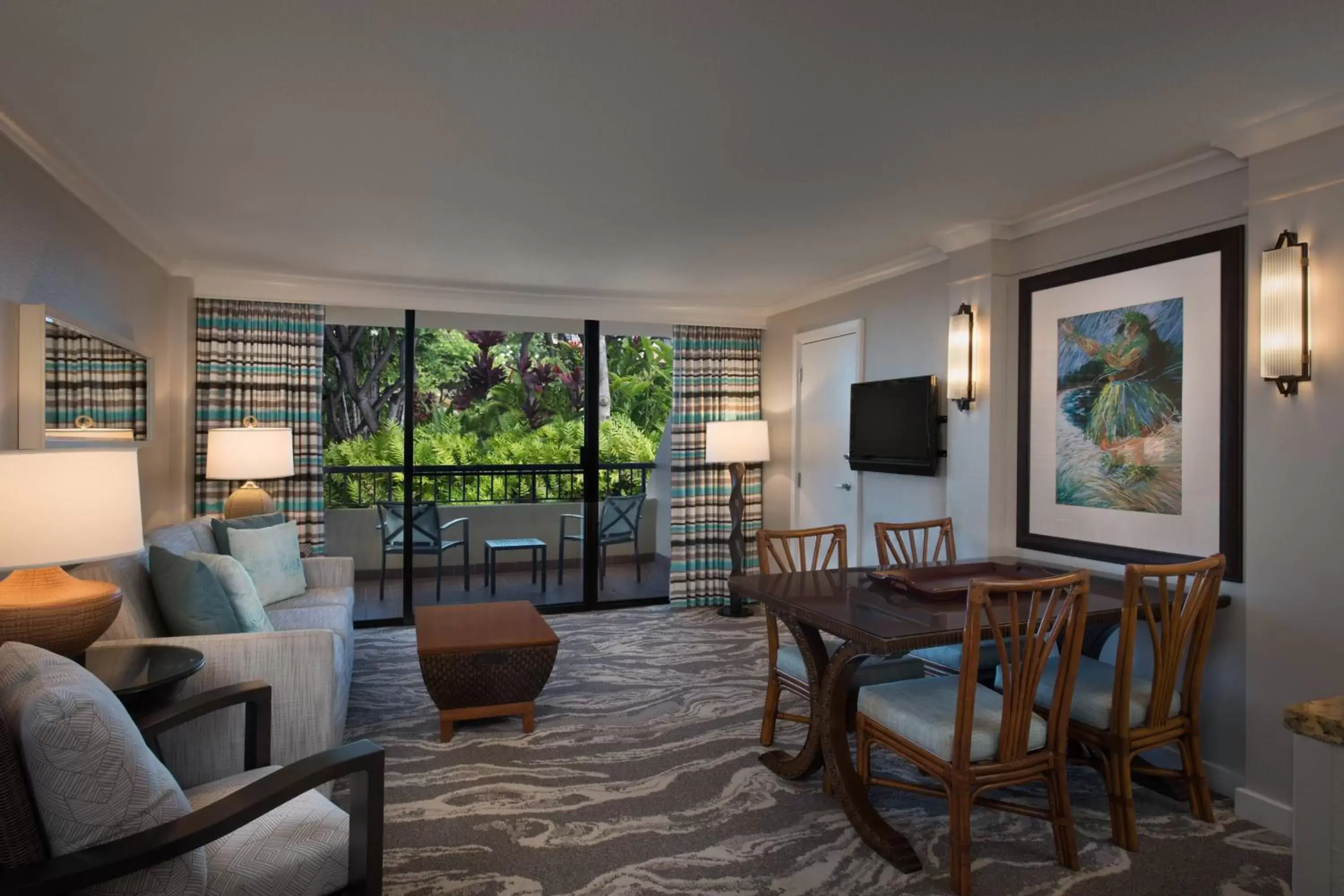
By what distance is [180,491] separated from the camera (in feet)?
16.3

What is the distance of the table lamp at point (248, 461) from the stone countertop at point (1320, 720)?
4644mm

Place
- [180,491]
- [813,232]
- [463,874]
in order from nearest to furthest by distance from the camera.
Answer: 1. [463,874]
2. [813,232]
3. [180,491]

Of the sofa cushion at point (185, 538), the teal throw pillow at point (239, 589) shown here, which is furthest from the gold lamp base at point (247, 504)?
the teal throw pillow at point (239, 589)

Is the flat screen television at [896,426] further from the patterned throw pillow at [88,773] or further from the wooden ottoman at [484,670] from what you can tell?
the patterned throw pillow at [88,773]

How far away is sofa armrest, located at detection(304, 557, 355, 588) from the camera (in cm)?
447

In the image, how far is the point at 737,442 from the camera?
5898 mm

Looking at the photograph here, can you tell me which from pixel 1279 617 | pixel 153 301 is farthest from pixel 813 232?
pixel 153 301

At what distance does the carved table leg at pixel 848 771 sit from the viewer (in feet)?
8.21

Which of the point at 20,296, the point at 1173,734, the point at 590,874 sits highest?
the point at 20,296

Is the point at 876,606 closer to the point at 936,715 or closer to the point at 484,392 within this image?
the point at 936,715

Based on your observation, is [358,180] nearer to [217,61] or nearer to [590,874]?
[217,61]

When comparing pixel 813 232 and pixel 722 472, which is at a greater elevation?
pixel 813 232

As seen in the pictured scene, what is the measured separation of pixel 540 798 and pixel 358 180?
8.33ft

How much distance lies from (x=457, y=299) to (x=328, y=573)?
84.3 inches
